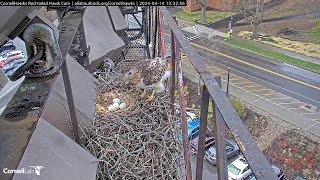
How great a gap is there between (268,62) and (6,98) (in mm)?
17369

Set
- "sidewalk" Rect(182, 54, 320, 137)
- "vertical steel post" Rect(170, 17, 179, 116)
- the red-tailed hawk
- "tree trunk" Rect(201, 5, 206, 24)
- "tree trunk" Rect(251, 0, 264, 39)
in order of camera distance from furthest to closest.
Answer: "tree trunk" Rect(201, 5, 206, 24) < "tree trunk" Rect(251, 0, 264, 39) < "sidewalk" Rect(182, 54, 320, 137) < the red-tailed hawk < "vertical steel post" Rect(170, 17, 179, 116)

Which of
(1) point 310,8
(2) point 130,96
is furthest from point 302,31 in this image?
(2) point 130,96

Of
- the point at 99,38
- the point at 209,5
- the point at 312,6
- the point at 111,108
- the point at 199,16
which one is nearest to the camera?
the point at 111,108

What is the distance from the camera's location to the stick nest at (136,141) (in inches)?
103

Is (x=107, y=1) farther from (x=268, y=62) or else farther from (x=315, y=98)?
(x=268, y=62)

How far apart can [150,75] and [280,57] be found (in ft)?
53.9

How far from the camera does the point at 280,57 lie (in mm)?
18609

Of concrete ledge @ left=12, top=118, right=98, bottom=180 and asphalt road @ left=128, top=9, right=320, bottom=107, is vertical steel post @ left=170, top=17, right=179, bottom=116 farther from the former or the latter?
asphalt road @ left=128, top=9, right=320, bottom=107

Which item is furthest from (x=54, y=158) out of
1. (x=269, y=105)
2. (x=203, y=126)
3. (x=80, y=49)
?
(x=269, y=105)

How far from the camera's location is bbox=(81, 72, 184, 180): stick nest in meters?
2.60

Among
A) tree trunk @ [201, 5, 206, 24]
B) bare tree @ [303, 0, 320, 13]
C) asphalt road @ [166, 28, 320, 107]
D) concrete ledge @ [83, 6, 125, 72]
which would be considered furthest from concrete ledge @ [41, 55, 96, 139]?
bare tree @ [303, 0, 320, 13]

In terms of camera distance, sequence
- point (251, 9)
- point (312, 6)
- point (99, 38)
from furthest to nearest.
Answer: point (312, 6) < point (251, 9) < point (99, 38)

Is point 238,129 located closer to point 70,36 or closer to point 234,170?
point 70,36

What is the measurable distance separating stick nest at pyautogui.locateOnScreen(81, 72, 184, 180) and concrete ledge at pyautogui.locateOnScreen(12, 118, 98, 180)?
24cm
